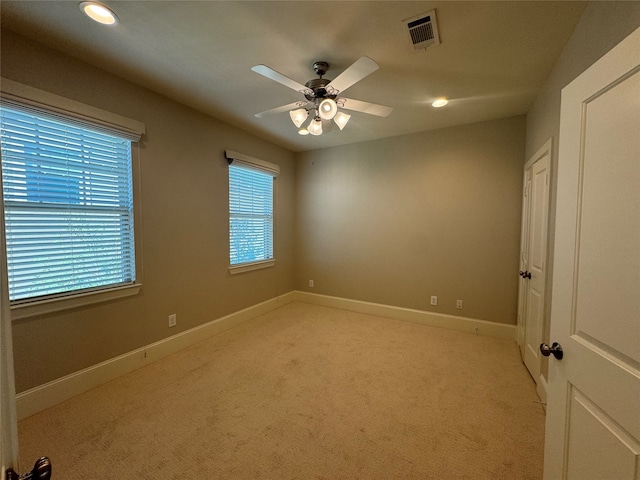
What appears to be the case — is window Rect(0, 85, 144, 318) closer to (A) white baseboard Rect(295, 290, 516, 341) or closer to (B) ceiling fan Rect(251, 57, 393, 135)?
(B) ceiling fan Rect(251, 57, 393, 135)

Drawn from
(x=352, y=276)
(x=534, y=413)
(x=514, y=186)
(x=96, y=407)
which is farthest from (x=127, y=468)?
(x=514, y=186)

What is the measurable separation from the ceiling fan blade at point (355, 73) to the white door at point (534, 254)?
1.59 m

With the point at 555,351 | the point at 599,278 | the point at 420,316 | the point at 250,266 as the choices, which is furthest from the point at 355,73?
the point at 420,316

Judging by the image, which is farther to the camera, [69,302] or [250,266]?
[250,266]

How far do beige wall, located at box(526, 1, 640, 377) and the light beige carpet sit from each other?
72 cm

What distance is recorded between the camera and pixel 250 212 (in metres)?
3.77

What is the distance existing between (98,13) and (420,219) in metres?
3.54

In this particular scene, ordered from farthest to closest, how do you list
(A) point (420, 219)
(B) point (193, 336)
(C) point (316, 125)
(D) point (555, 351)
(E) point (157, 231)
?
(A) point (420, 219) < (B) point (193, 336) < (E) point (157, 231) < (C) point (316, 125) < (D) point (555, 351)

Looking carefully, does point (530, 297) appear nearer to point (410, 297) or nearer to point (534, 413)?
point (534, 413)

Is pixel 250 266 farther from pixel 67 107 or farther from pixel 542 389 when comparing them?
pixel 542 389

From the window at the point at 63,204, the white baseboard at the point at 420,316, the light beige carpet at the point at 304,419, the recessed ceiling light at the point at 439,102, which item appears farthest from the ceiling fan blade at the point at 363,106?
the white baseboard at the point at 420,316

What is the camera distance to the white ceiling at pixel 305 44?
5.11ft

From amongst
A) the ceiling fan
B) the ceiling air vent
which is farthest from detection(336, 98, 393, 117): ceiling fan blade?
the ceiling air vent

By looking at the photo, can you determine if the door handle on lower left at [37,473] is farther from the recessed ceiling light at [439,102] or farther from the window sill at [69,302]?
the recessed ceiling light at [439,102]
